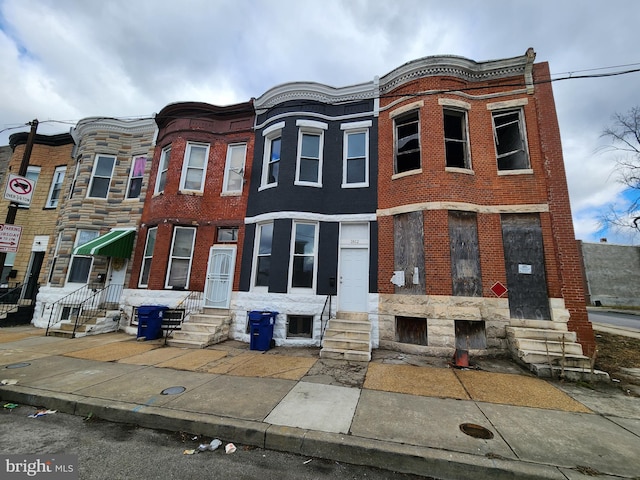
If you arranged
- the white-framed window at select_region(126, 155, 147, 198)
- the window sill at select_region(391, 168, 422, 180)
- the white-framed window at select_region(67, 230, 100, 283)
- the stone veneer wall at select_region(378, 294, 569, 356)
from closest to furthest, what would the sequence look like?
the stone veneer wall at select_region(378, 294, 569, 356) < the window sill at select_region(391, 168, 422, 180) < the white-framed window at select_region(67, 230, 100, 283) < the white-framed window at select_region(126, 155, 147, 198)

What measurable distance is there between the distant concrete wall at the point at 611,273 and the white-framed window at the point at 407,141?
37.3 m

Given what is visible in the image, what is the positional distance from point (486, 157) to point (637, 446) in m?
7.92

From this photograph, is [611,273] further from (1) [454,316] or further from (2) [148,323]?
(2) [148,323]

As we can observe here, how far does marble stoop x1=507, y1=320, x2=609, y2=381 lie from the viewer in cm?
621

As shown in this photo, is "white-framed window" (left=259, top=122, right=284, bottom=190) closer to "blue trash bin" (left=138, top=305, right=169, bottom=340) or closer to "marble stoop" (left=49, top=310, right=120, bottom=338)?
"blue trash bin" (left=138, top=305, right=169, bottom=340)

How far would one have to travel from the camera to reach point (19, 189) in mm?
6812

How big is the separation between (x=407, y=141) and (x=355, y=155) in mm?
1936

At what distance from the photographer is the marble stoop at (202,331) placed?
8953 mm

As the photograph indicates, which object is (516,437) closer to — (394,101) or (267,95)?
(394,101)

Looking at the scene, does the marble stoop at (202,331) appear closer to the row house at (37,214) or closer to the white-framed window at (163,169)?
the white-framed window at (163,169)

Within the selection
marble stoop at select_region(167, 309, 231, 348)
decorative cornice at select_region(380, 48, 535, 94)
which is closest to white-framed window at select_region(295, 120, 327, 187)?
decorative cornice at select_region(380, 48, 535, 94)

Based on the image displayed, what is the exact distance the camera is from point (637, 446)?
3.68m

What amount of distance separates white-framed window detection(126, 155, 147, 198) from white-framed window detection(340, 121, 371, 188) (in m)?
9.80

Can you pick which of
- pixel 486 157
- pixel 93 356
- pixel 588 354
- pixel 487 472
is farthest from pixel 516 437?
pixel 93 356
